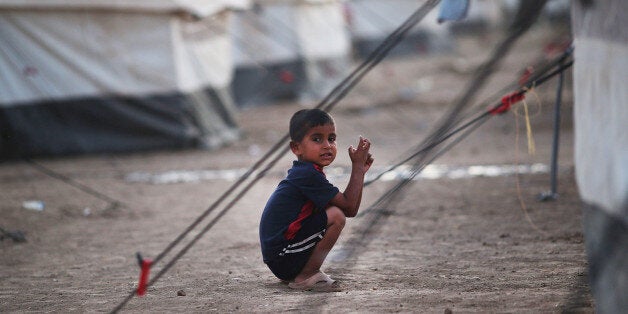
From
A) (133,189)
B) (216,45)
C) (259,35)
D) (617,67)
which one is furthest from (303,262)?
(259,35)

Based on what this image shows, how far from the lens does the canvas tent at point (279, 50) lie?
16438 millimetres

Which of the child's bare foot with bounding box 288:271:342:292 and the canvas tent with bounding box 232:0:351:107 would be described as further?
the canvas tent with bounding box 232:0:351:107

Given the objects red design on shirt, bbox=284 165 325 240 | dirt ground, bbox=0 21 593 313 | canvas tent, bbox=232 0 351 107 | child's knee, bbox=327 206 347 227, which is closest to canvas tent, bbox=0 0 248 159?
dirt ground, bbox=0 21 593 313

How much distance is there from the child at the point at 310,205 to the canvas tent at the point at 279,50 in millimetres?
11650

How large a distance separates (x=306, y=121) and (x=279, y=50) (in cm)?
1264

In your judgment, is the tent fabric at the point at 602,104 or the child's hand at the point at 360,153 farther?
the child's hand at the point at 360,153

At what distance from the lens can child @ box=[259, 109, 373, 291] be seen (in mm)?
4328

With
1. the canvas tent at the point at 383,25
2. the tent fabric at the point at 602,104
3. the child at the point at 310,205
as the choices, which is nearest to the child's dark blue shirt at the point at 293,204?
the child at the point at 310,205

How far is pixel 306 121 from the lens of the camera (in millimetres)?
4363

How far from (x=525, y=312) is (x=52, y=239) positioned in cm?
398

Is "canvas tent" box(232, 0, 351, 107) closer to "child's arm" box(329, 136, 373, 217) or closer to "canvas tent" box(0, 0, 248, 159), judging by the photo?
"canvas tent" box(0, 0, 248, 159)

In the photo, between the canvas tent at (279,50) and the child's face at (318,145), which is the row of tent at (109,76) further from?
the child's face at (318,145)

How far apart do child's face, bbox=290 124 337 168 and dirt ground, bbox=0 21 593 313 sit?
2.33 feet

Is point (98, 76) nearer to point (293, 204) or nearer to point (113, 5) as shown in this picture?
point (113, 5)
